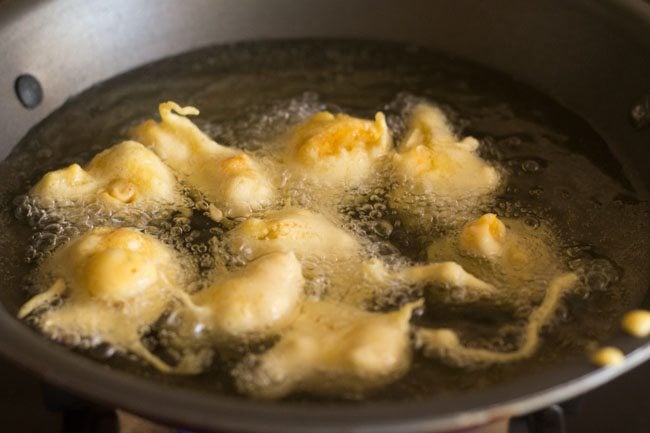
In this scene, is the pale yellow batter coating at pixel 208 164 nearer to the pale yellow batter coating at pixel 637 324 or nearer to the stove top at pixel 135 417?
the stove top at pixel 135 417

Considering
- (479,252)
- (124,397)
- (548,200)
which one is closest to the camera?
(124,397)

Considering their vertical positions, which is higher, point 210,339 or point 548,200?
point 548,200

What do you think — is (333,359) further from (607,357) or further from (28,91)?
(28,91)

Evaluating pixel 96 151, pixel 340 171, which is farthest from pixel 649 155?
Result: pixel 96 151

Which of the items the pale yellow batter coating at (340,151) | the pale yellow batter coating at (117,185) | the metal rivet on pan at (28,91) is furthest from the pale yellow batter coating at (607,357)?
the metal rivet on pan at (28,91)

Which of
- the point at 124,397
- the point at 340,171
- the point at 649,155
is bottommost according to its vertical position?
the point at 124,397

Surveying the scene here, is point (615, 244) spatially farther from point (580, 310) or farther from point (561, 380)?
point (561, 380)

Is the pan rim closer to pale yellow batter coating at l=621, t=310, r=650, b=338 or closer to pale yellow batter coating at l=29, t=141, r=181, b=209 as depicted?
pale yellow batter coating at l=621, t=310, r=650, b=338

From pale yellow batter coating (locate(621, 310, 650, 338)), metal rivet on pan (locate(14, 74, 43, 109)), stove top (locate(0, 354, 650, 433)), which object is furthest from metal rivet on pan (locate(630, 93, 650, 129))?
metal rivet on pan (locate(14, 74, 43, 109))
